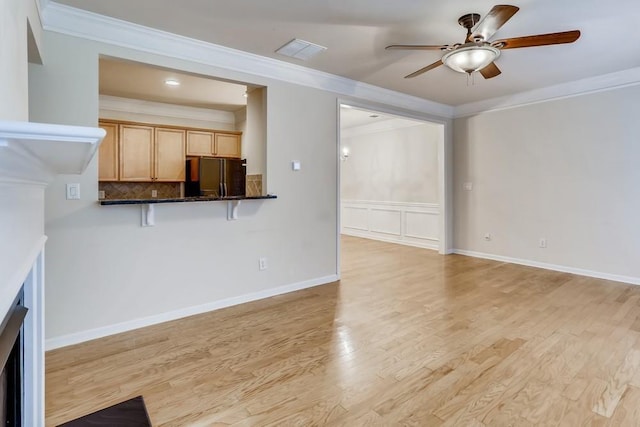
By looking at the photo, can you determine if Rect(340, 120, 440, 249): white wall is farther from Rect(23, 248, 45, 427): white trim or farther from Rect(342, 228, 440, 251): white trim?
Rect(23, 248, 45, 427): white trim

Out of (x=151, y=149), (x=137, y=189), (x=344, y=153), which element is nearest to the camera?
(x=151, y=149)

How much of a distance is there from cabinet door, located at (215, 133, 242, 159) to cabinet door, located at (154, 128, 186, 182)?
0.58 m

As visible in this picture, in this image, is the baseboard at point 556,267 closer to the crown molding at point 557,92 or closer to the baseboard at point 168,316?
the crown molding at point 557,92

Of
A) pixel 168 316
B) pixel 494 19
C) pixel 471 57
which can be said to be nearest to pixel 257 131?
pixel 168 316

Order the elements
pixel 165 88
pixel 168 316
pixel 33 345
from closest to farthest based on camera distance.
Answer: pixel 33 345 → pixel 168 316 → pixel 165 88

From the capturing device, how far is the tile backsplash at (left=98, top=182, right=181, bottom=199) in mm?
5328

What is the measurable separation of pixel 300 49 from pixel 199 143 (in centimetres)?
310

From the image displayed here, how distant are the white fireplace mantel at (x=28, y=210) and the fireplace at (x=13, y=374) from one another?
36 millimetres

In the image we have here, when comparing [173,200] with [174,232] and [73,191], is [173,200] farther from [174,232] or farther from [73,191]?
[73,191]

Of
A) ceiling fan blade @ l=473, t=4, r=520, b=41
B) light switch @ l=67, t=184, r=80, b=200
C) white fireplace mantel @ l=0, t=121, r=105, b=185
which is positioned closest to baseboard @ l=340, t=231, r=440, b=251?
ceiling fan blade @ l=473, t=4, r=520, b=41

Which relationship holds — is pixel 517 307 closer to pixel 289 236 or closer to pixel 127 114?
pixel 289 236

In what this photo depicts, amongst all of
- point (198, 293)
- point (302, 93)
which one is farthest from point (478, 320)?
point (302, 93)

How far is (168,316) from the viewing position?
3098mm

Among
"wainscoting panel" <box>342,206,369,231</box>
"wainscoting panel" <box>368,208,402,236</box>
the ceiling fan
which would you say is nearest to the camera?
the ceiling fan
